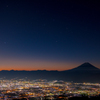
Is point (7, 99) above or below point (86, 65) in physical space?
below

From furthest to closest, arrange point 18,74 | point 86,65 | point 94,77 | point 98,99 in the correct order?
point 86,65
point 18,74
point 94,77
point 98,99

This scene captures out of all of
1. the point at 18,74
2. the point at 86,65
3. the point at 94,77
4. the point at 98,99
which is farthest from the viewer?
the point at 86,65

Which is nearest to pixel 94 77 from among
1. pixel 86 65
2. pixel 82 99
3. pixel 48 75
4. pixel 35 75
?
pixel 48 75

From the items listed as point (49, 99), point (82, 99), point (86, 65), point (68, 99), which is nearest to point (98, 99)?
point (82, 99)

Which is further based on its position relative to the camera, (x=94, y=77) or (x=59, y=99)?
(x=94, y=77)

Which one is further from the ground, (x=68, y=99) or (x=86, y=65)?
(x=86, y=65)

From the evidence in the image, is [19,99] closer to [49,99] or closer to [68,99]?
[49,99]

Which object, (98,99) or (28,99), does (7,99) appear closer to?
(28,99)

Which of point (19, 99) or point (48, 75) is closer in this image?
point (19, 99)

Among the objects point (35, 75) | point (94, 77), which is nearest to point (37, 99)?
point (94, 77)
